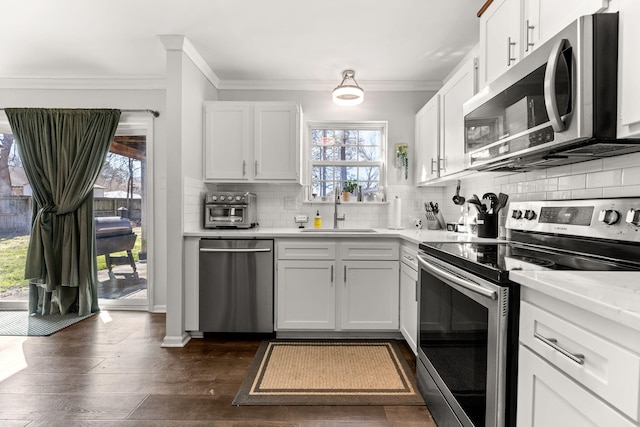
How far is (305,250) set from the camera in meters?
3.01

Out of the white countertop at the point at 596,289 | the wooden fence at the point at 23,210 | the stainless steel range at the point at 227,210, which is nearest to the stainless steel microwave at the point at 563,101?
the white countertop at the point at 596,289

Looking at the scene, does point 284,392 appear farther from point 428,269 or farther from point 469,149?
point 469,149

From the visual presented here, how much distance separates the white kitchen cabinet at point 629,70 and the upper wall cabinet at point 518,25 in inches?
4.7

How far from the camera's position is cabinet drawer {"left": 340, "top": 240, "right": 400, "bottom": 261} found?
300cm

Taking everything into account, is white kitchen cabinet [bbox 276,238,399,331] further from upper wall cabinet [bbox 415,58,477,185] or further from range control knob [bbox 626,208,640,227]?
range control knob [bbox 626,208,640,227]

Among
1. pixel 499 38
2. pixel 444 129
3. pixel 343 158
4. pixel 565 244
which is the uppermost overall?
pixel 499 38

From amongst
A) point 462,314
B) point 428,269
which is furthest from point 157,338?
point 462,314

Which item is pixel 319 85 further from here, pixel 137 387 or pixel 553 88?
pixel 137 387

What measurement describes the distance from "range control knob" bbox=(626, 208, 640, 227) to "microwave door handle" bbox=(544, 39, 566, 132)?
404mm

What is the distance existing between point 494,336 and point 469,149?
126 cm

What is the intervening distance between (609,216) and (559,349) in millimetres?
816

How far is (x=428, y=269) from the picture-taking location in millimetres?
1948

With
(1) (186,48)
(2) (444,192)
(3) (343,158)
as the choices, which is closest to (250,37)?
(1) (186,48)

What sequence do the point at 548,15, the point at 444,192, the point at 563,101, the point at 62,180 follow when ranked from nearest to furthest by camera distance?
the point at 563,101
the point at 548,15
the point at 62,180
the point at 444,192
